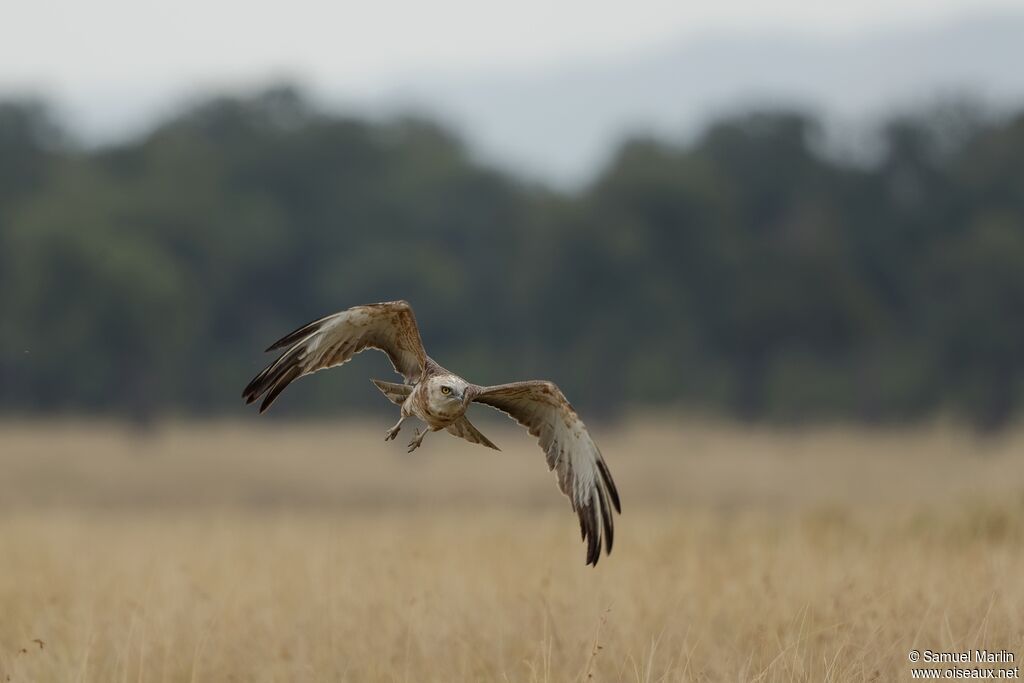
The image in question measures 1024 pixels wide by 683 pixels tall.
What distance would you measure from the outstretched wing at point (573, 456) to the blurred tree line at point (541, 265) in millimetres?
32166

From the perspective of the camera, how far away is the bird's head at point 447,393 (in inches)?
266

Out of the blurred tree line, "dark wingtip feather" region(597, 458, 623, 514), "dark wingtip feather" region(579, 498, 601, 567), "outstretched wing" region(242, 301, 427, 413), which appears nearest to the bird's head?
"outstretched wing" region(242, 301, 427, 413)

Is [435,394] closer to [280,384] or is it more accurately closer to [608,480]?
[280,384]

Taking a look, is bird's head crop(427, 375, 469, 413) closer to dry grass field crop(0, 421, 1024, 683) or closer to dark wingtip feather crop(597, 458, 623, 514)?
dark wingtip feather crop(597, 458, 623, 514)

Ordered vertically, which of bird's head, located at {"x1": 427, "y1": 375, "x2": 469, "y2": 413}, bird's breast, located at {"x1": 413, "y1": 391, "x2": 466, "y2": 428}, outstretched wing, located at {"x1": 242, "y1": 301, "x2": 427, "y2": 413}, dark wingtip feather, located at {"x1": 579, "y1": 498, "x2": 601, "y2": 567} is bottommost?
dark wingtip feather, located at {"x1": 579, "y1": 498, "x2": 601, "y2": 567}

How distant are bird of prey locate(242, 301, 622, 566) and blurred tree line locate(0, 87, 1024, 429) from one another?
32159 mm

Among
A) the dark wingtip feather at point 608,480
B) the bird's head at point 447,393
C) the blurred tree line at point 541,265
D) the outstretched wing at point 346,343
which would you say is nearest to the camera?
the bird's head at point 447,393

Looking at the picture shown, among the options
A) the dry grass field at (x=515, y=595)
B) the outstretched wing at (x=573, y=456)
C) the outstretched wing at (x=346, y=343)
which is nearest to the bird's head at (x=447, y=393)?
the outstretched wing at (x=346, y=343)

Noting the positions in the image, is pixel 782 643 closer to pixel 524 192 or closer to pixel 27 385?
pixel 27 385

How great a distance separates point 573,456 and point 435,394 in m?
1.34

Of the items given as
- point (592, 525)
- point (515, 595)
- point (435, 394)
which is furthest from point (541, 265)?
point (435, 394)

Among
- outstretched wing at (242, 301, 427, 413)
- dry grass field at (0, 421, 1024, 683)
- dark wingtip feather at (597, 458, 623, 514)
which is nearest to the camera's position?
outstretched wing at (242, 301, 427, 413)

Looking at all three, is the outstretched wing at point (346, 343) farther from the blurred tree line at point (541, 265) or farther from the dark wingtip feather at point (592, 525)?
the blurred tree line at point (541, 265)

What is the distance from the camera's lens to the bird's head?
6754 millimetres
